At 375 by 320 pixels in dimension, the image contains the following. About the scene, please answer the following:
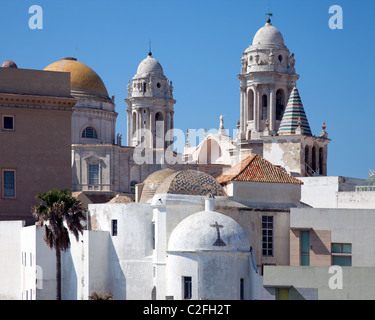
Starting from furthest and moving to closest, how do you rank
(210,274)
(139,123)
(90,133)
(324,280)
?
1. (139,123)
2. (90,133)
3. (210,274)
4. (324,280)

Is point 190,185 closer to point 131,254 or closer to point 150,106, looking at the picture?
point 131,254

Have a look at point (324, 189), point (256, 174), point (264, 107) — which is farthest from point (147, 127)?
point (256, 174)

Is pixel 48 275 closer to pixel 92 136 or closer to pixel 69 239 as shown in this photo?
pixel 69 239

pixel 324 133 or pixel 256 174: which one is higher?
pixel 324 133

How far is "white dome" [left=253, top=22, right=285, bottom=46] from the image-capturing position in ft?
248

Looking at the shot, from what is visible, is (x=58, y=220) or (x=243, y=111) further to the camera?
(x=243, y=111)

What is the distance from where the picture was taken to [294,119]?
2657 inches

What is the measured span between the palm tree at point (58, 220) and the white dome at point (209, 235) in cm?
465

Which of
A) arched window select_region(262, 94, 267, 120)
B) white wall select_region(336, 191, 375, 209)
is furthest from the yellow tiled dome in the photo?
white wall select_region(336, 191, 375, 209)

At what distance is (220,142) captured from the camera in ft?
261

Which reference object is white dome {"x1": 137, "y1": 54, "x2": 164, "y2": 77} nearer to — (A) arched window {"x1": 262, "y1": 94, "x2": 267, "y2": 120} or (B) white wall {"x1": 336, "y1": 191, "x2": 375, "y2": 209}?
(A) arched window {"x1": 262, "y1": 94, "x2": 267, "y2": 120}

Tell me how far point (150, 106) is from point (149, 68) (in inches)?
132

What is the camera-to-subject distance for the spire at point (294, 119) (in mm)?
67250
